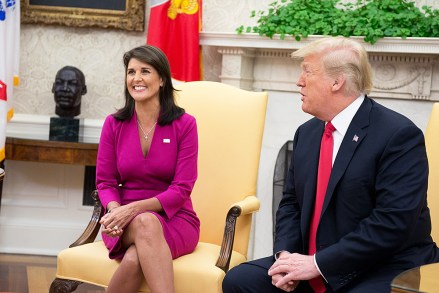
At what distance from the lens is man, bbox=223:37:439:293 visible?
8.44ft

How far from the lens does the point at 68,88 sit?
4906 mm

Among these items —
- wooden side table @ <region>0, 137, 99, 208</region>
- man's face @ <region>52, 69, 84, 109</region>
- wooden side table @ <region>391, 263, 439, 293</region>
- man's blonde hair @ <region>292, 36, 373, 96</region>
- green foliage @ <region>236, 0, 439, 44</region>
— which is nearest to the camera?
wooden side table @ <region>391, 263, 439, 293</region>

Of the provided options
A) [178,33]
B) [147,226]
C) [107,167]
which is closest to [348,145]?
[147,226]

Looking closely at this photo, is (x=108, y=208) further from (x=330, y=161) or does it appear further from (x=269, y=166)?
(x=269, y=166)

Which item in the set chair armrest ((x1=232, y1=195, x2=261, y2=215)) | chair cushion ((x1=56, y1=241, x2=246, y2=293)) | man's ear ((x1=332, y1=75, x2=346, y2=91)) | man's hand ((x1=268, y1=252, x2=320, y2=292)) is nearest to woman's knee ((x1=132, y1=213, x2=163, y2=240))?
chair cushion ((x1=56, y1=241, x2=246, y2=293))

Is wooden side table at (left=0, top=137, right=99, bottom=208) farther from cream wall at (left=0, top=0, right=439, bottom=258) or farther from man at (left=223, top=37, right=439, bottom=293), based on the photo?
man at (left=223, top=37, right=439, bottom=293)

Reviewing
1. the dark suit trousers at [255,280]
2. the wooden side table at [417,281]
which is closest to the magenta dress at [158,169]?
the dark suit trousers at [255,280]

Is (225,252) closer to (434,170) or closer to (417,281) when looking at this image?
(434,170)

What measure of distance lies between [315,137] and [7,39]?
2.53 metres

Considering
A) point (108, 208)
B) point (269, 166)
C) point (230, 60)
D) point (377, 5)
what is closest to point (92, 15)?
point (230, 60)

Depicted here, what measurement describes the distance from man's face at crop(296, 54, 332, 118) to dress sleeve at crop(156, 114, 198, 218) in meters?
0.73

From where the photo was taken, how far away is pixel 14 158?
4.81m

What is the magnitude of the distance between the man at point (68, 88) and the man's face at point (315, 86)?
8.03ft

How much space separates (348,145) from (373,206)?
22 centimetres
